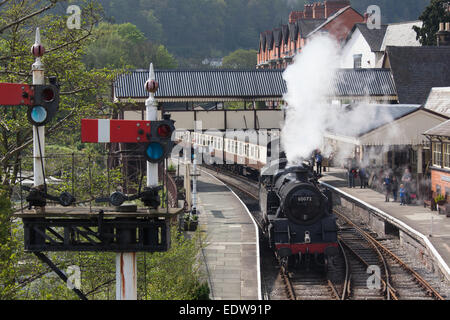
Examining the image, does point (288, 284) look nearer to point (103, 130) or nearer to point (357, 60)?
point (103, 130)

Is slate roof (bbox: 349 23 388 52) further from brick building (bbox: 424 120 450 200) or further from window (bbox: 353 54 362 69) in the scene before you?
brick building (bbox: 424 120 450 200)

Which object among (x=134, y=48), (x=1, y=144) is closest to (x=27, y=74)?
(x=1, y=144)

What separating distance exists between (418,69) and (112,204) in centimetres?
3412

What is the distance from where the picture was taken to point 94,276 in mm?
13312

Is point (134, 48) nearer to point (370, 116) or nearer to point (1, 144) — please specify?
point (370, 116)

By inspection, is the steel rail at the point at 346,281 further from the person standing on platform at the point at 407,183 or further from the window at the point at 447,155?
the window at the point at 447,155

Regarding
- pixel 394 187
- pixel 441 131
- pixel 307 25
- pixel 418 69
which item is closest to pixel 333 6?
pixel 307 25

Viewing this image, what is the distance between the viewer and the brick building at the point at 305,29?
59.2m

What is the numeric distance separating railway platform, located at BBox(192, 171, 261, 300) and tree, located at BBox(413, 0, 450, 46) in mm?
27831

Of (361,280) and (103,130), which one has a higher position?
(103,130)

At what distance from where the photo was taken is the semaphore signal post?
7879mm

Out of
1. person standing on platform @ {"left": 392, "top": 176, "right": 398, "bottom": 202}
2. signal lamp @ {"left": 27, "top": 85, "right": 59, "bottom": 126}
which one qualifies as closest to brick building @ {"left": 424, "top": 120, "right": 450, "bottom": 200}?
person standing on platform @ {"left": 392, "top": 176, "right": 398, "bottom": 202}

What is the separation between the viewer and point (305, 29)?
62906 mm
